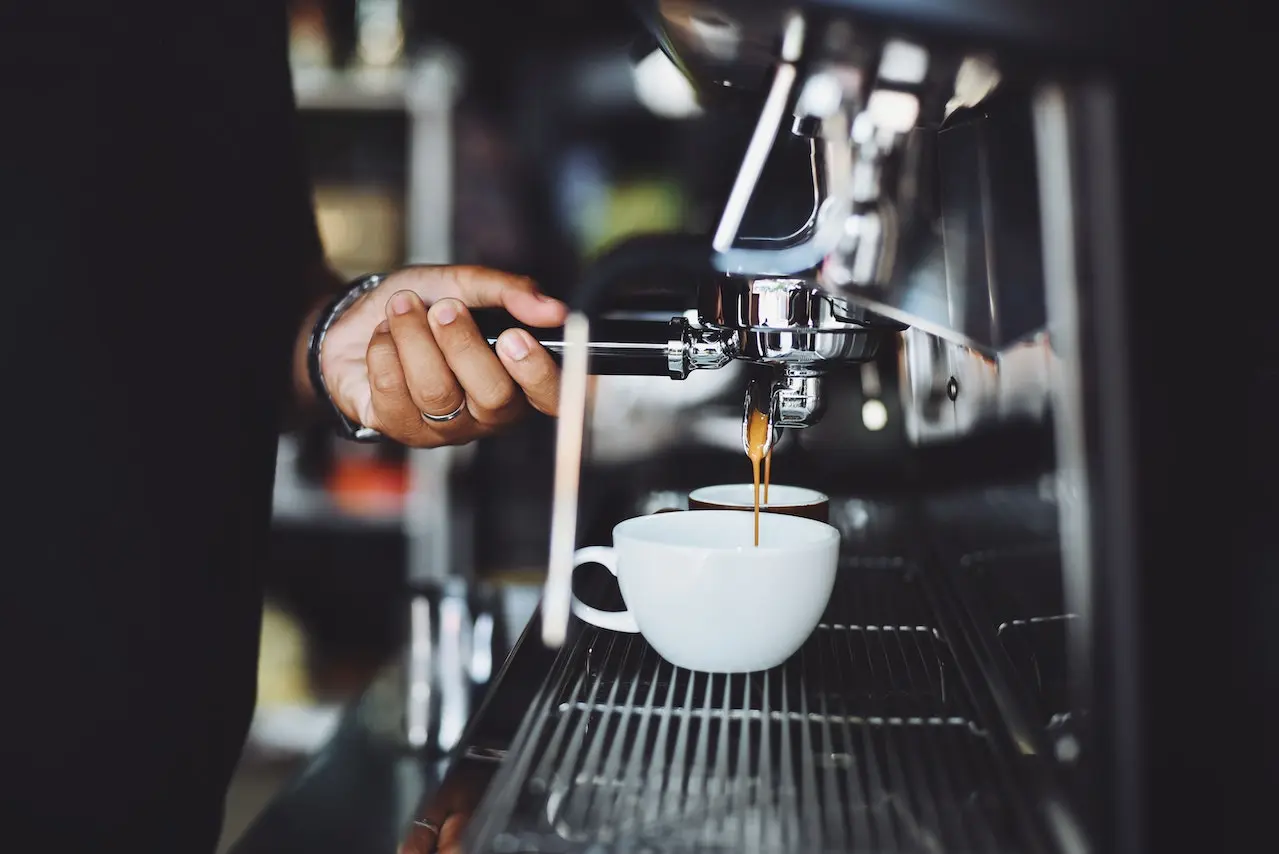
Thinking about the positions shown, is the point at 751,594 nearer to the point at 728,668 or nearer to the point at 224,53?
the point at 728,668

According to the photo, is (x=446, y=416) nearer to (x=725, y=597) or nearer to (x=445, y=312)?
(x=445, y=312)

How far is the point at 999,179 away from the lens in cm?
42

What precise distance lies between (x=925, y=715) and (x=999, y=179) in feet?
0.81

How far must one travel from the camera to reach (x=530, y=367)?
689 mm

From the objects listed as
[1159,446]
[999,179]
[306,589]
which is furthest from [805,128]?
[306,589]

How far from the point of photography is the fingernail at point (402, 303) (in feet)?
2.25

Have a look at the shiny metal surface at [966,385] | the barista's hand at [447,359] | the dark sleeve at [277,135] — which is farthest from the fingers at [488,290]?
the shiny metal surface at [966,385]

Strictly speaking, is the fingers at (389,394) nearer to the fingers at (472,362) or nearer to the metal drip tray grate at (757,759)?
the fingers at (472,362)

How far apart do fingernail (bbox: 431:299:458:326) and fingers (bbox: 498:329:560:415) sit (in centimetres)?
3

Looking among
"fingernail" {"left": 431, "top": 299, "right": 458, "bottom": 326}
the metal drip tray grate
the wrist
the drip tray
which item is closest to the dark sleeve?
the wrist

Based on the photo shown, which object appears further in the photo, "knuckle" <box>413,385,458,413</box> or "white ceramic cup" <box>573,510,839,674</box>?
"knuckle" <box>413,385,458,413</box>

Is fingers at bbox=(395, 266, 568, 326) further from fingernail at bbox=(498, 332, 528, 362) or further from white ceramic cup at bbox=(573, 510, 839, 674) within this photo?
white ceramic cup at bbox=(573, 510, 839, 674)

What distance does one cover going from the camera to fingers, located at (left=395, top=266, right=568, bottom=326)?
2.27 feet

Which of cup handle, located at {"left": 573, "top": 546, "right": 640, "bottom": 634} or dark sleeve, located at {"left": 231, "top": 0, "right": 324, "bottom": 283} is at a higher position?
dark sleeve, located at {"left": 231, "top": 0, "right": 324, "bottom": 283}
